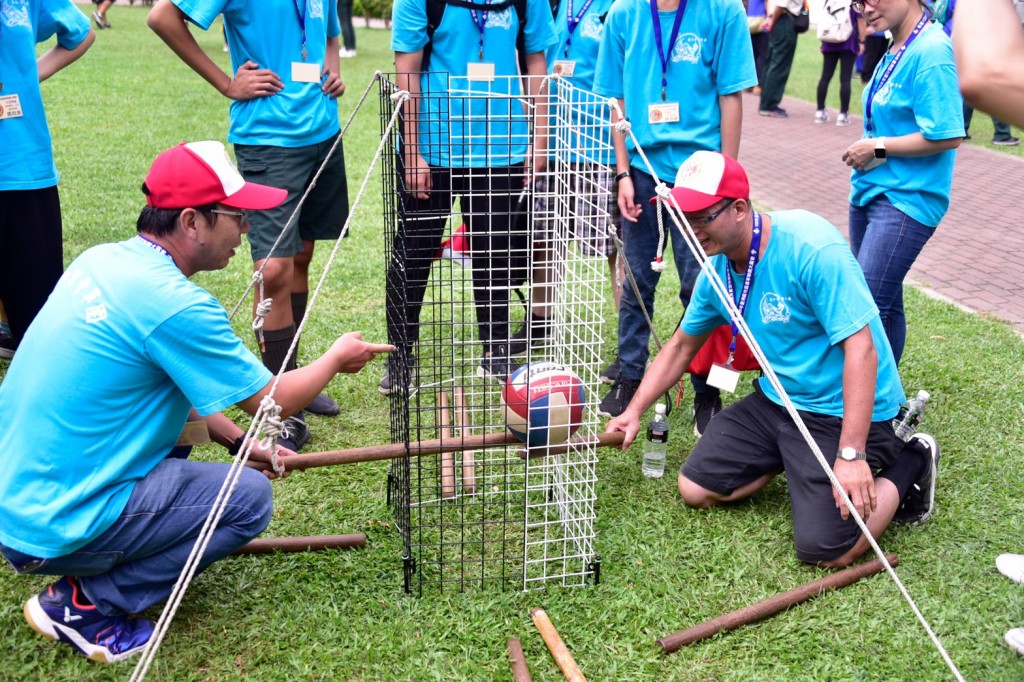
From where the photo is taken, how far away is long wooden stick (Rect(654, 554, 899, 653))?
10.4 feet

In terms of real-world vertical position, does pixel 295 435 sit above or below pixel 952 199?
above

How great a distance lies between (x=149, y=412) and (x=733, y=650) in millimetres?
2164

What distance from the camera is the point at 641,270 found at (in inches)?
190

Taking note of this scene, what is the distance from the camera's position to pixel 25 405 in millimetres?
2816

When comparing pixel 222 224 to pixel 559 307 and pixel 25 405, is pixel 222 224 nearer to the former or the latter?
pixel 25 405

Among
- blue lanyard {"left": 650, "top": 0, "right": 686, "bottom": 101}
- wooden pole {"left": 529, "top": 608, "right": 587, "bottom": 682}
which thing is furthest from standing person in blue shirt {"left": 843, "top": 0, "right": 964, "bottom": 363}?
wooden pole {"left": 529, "top": 608, "right": 587, "bottom": 682}

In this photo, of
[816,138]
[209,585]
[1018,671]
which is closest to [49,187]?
[209,585]

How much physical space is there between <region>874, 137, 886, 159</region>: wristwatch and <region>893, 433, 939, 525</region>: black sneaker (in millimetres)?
1334

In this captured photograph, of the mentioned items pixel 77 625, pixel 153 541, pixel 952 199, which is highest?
pixel 153 541

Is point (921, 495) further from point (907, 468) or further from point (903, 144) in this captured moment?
point (903, 144)

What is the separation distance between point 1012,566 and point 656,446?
1.56 meters

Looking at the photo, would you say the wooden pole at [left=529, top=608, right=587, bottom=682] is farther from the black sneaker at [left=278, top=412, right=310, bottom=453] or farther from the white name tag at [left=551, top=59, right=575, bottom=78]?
the white name tag at [left=551, top=59, right=575, bottom=78]

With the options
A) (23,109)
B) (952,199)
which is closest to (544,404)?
(23,109)

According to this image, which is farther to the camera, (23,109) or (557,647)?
(23,109)
